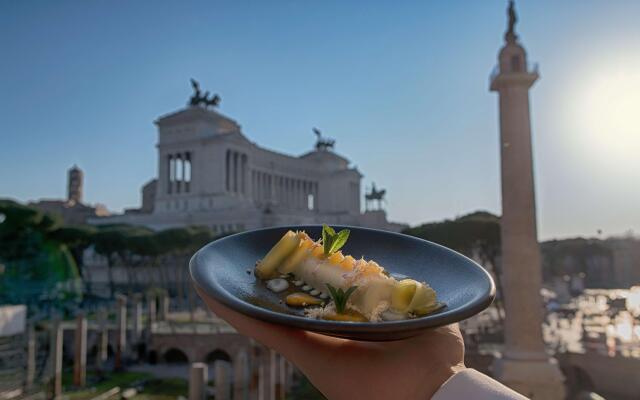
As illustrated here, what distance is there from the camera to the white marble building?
44931 mm

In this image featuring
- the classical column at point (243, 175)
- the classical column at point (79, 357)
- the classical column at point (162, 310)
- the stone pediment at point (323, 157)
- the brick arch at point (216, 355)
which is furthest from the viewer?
the stone pediment at point (323, 157)

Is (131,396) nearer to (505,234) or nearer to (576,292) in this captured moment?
(505,234)

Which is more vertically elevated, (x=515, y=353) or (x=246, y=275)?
(x=246, y=275)

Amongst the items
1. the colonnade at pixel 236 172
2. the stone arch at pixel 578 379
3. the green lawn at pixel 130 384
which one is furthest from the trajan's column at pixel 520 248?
the colonnade at pixel 236 172

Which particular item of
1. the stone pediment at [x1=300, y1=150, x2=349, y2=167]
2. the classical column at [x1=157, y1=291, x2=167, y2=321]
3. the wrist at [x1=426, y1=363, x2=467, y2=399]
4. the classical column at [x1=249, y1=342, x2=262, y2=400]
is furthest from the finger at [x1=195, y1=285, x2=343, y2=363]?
the stone pediment at [x1=300, y1=150, x2=349, y2=167]

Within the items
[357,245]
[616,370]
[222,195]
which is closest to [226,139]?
[222,195]

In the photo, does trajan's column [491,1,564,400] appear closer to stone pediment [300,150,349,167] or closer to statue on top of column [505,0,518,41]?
statue on top of column [505,0,518,41]

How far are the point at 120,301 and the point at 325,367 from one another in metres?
23.7

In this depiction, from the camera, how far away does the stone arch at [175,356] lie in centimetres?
2420

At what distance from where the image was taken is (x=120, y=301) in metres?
23.1

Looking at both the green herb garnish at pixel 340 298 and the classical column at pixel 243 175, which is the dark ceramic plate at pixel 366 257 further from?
Answer: the classical column at pixel 243 175

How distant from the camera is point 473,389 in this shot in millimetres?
1221

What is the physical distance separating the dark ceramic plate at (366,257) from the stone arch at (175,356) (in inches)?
934

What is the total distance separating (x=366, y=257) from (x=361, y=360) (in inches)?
31.0
